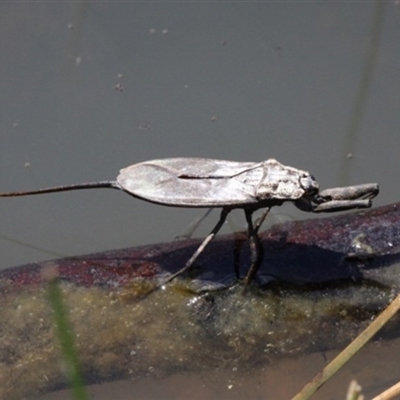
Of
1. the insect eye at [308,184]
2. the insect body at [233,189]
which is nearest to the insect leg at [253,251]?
the insect body at [233,189]

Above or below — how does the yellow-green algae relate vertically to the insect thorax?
below

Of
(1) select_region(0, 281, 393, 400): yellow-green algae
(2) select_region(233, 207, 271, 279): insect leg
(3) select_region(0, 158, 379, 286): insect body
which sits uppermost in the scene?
(3) select_region(0, 158, 379, 286): insect body

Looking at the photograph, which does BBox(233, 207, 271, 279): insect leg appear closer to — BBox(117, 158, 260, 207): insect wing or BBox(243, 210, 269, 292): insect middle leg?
BBox(243, 210, 269, 292): insect middle leg

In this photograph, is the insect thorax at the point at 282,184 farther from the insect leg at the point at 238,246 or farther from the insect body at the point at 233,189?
the insect leg at the point at 238,246

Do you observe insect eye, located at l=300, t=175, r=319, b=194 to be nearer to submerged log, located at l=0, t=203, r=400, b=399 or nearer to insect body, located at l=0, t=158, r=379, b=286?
insect body, located at l=0, t=158, r=379, b=286

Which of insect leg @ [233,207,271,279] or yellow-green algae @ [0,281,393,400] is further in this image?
insect leg @ [233,207,271,279]

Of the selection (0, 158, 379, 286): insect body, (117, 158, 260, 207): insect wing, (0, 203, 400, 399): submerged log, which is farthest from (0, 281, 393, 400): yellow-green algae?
(117, 158, 260, 207): insect wing

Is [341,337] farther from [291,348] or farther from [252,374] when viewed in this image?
[252,374]

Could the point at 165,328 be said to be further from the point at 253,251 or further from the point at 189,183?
the point at 189,183
